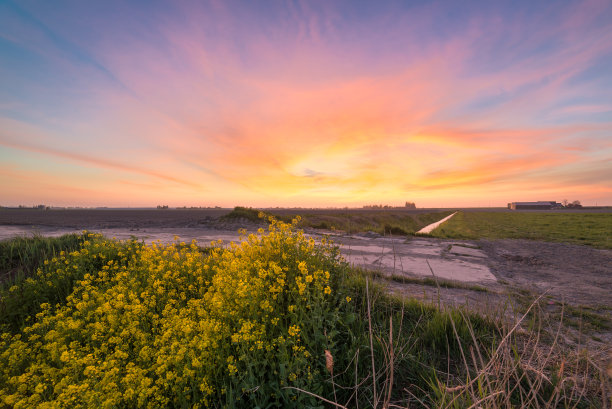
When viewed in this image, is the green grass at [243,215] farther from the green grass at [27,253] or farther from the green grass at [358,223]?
the green grass at [27,253]

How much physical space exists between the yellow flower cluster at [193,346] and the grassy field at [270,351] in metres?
0.02

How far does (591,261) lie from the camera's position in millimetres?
10492

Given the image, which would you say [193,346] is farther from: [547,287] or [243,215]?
[243,215]

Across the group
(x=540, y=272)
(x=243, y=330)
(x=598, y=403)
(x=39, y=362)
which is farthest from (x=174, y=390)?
(x=540, y=272)

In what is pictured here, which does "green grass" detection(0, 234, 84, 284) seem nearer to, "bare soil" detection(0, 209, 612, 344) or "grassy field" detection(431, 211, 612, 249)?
"bare soil" detection(0, 209, 612, 344)

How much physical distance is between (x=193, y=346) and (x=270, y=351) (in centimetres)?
82

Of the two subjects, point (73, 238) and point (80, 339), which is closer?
point (80, 339)

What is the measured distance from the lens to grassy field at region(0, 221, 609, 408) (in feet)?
8.25

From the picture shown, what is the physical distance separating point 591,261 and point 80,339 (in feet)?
51.1

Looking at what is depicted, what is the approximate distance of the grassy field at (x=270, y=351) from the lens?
252 cm

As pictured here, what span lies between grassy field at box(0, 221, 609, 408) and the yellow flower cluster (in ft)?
0.07

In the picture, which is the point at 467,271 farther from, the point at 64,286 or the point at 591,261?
the point at 64,286

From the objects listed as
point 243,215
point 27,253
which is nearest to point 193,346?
point 27,253

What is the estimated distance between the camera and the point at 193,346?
2.94 m
